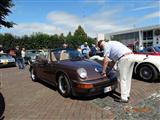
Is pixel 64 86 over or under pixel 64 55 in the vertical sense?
under

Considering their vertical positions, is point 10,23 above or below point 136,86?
above

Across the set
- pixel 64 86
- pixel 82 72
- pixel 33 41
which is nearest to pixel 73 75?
pixel 82 72

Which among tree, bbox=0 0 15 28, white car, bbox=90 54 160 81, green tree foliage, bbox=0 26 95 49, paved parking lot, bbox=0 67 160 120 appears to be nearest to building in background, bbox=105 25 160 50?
green tree foliage, bbox=0 26 95 49

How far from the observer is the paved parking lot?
5188 mm

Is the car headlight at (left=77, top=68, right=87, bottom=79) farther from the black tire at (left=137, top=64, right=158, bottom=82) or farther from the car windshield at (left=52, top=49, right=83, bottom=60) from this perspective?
the black tire at (left=137, top=64, right=158, bottom=82)

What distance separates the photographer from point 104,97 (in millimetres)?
6590

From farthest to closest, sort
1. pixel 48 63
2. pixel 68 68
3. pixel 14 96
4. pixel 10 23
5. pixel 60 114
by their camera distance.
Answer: pixel 10 23, pixel 48 63, pixel 14 96, pixel 68 68, pixel 60 114

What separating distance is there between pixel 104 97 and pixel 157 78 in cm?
280

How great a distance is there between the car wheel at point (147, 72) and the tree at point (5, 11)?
1877 cm

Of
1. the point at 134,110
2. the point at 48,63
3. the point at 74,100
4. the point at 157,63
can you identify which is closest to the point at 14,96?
the point at 48,63

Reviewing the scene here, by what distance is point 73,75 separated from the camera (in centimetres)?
624

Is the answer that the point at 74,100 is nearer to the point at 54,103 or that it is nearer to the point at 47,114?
the point at 54,103

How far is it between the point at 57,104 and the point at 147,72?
4.01m

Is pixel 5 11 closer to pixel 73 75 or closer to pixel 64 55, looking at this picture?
pixel 64 55
